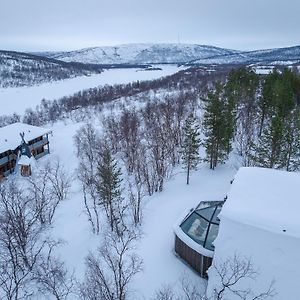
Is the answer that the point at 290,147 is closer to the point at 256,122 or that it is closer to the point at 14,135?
the point at 256,122

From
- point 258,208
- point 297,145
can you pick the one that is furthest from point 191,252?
point 297,145

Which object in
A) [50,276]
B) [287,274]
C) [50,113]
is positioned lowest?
[50,113]

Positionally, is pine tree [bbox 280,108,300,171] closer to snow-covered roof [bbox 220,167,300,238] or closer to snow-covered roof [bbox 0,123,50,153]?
snow-covered roof [bbox 220,167,300,238]

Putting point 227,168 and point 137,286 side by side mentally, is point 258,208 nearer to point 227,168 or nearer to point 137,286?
point 137,286

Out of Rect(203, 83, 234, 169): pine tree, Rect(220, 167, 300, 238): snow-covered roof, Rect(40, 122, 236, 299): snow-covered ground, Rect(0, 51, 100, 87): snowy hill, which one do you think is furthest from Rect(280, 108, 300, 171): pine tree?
Rect(0, 51, 100, 87): snowy hill

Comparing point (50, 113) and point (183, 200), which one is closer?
Answer: point (183, 200)

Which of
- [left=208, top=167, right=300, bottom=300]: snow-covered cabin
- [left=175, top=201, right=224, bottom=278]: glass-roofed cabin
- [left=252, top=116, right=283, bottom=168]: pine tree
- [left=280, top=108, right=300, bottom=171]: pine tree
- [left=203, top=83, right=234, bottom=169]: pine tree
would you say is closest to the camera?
[left=208, top=167, right=300, bottom=300]: snow-covered cabin

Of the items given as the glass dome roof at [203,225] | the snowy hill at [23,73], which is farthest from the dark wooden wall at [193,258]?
the snowy hill at [23,73]
